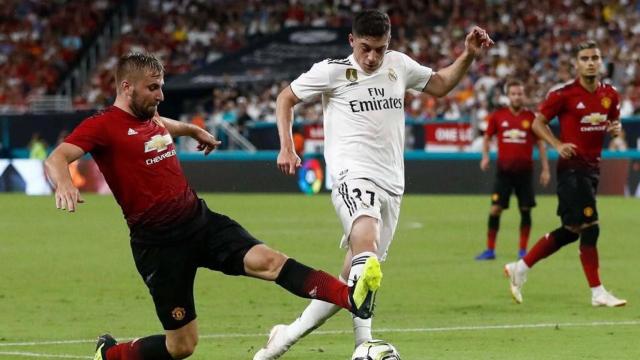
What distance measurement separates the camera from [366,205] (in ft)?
30.7

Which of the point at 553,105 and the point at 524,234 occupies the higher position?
the point at 553,105

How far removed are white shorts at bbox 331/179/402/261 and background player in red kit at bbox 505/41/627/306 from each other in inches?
163

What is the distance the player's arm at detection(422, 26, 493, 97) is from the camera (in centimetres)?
962

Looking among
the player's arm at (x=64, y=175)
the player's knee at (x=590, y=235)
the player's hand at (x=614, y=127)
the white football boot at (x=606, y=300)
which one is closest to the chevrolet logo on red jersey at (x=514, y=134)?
the player's knee at (x=590, y=235)

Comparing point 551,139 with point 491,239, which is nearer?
point 551,139

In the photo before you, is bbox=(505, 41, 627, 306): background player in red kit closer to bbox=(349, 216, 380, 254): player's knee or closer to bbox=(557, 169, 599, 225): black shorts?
bbox=(557, 169, 599, 225): black shorts

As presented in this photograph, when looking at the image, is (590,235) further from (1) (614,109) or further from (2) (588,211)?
(1) (614,109)

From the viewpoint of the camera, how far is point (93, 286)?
50.8 feet

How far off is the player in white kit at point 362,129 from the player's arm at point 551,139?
11.6ft

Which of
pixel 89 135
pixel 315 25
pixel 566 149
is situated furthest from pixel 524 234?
pixel 315 25

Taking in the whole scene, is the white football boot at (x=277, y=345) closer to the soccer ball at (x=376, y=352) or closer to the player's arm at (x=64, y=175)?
the soccer ball at (x=376, y=352)

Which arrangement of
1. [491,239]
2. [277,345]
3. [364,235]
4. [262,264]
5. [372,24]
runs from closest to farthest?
1. [262,264]
2. [364,235]
3. [277,345]
4. [372,24]
5. [491,239]

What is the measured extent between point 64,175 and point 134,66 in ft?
2.74

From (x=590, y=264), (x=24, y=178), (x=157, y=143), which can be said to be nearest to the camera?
(x=157, y=143)
